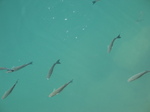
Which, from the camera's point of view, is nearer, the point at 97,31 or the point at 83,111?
the point at 97,31

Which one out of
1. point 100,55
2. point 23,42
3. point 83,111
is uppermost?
point 23,42

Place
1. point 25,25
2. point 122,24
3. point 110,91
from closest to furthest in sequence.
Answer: point 25,25, point 122,24, point 110,91

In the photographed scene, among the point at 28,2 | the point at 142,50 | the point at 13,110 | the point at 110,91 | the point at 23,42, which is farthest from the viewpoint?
the point at 110,91

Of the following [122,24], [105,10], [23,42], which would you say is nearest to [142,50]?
[122,24]

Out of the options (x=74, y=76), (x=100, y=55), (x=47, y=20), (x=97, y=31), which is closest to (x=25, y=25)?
(x=47, y=20)

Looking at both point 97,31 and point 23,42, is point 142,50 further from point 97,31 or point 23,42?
point 23,42

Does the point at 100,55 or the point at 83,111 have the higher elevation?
the point at 100,55
